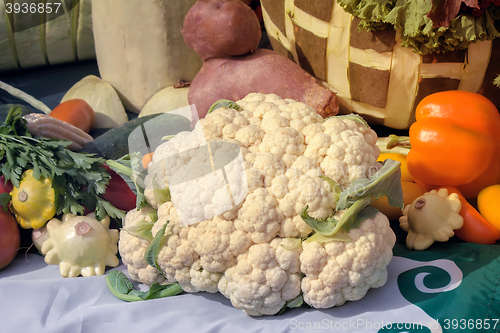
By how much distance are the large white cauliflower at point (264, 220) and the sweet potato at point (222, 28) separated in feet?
1.58

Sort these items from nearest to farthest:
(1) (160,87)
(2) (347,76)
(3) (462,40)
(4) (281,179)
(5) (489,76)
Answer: (4) (281,179) → (3) (462,40) → (5) (489,76) → (2) (347,76) → (1) (160,87)

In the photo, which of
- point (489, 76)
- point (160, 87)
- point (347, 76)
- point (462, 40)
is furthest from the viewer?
point (160, 87)

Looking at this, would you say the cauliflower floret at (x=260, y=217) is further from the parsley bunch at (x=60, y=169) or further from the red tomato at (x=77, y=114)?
the red tomato at (x=77, y=114)

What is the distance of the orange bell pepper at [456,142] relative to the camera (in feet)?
3.12

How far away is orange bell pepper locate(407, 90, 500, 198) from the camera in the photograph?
3.12 ft

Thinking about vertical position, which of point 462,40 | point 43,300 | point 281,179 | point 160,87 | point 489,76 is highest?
point 462,40

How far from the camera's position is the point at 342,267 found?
74cm

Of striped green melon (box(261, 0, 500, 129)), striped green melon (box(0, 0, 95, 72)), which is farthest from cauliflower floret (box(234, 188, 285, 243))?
striped green melon (box(0, 0, 95, 72))

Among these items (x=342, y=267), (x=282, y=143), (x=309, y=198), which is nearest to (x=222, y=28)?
(x=282, y=143)

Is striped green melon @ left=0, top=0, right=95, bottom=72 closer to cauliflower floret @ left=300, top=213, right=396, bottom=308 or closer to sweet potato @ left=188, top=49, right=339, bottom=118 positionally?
sweet potato @ left=188, top=49, right=339, bottom=118

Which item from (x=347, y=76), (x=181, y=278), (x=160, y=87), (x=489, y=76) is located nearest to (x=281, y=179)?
(x=181, y=278)

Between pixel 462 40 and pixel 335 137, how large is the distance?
0.40 metres

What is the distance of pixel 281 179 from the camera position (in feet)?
2.54

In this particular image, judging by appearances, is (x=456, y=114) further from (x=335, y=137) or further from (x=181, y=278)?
(x=181, y=278)
